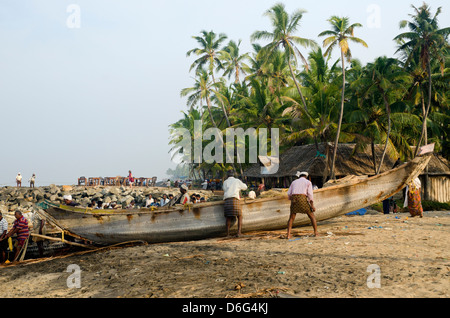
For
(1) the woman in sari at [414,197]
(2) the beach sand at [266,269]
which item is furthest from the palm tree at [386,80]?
(2) the beach sand at [266,269]

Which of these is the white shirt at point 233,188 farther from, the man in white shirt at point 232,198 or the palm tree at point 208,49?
the palm tree at point 208,49

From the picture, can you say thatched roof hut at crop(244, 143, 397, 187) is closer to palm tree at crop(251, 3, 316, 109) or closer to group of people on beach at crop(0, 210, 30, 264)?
palm tree at crop(251, 3, 316, 109)

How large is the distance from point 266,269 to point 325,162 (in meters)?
18.4

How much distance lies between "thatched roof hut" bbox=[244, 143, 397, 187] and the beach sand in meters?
13.9

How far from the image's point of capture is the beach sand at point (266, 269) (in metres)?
4.75

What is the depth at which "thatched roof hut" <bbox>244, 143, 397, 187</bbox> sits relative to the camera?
906 inches

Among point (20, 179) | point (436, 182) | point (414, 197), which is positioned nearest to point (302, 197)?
point (414, 197)

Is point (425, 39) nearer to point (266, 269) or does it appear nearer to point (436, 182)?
point (436, 182)

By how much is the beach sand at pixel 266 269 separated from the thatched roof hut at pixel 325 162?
13.9m

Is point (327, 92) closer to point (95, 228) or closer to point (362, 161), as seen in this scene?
point (362, 161)

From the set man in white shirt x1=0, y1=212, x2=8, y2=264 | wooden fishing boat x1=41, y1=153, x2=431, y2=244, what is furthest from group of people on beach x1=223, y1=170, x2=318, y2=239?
man in white shirt x1=0, y1=212, x2=8, y2=264
